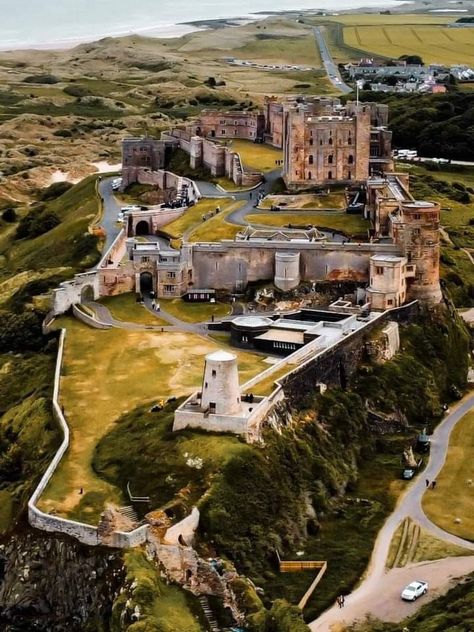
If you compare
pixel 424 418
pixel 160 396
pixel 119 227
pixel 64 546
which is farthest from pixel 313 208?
pixel 64 546

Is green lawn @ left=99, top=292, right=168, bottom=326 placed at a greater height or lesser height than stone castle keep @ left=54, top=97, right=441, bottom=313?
lesser

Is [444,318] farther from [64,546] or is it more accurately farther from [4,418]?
[64,546]

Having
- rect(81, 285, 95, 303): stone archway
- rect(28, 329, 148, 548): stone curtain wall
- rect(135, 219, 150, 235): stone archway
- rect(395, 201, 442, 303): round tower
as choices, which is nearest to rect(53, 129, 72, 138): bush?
rect(135, 219, 150, 235): stone archway

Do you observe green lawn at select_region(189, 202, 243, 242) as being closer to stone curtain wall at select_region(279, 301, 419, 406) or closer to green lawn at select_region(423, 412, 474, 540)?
stone curtain wall at select_region(279, 301, 419, 406)

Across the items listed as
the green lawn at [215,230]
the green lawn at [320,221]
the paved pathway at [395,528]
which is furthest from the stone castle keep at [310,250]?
the paved pathway at [395,528]

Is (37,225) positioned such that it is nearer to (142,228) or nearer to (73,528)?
(142,228)

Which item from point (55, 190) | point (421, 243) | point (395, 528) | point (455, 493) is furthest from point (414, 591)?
point (55, 190)
